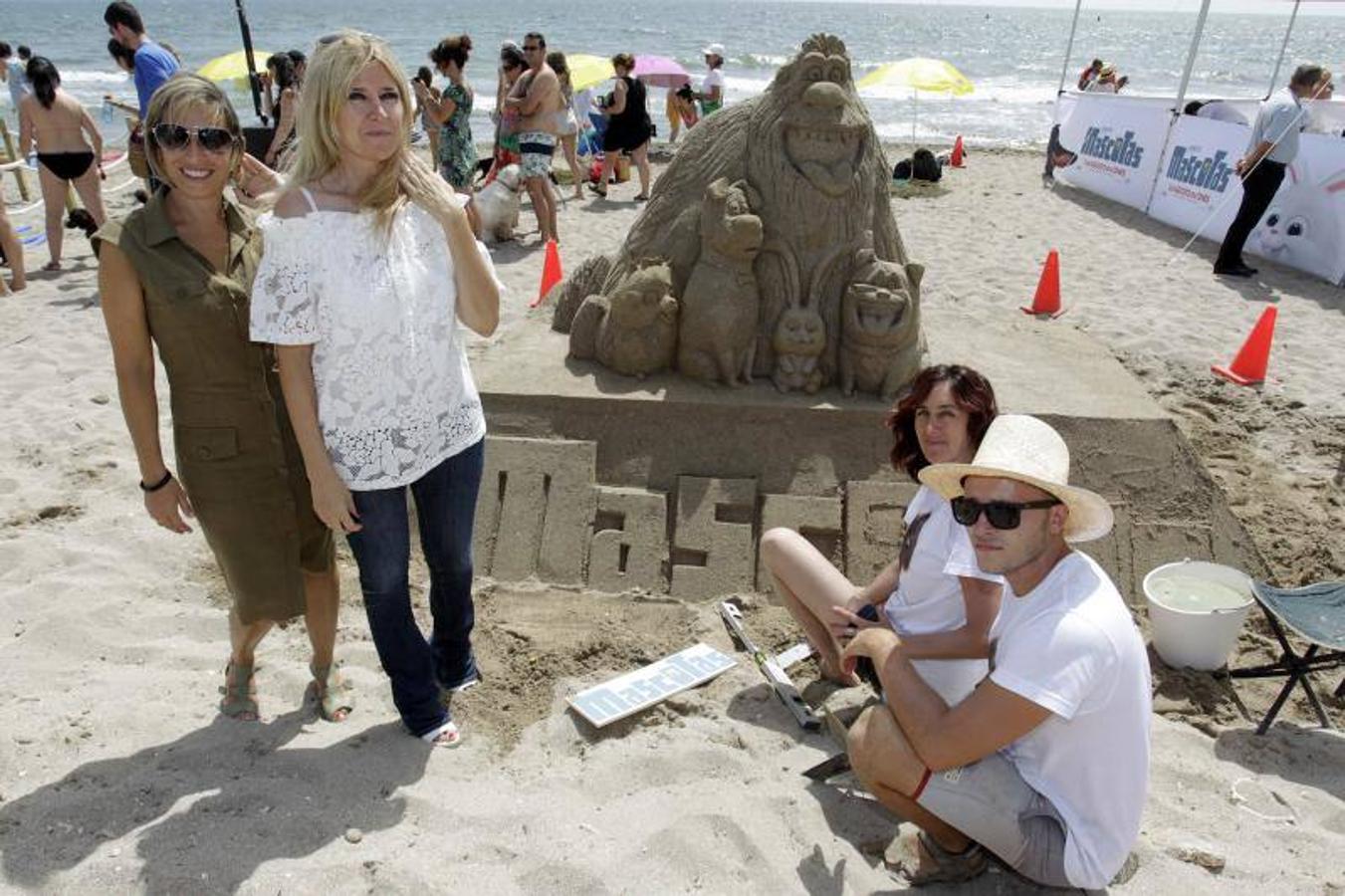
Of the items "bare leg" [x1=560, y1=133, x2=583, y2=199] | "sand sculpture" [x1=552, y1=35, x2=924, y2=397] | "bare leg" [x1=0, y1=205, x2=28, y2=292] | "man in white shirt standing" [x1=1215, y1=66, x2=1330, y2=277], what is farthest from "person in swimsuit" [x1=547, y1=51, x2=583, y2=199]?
"man in white shirt standing" [x1=1215, y1=66, x2=1330, y2=277]

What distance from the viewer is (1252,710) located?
10.9 ft

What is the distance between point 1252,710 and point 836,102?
2790mm

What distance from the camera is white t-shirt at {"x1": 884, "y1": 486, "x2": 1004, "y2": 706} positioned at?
2506 mm

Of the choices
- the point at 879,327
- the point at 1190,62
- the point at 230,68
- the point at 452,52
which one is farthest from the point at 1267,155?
the point at 230,68

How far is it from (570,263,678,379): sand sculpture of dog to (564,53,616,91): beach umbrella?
25.2ft

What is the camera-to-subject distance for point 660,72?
494 inches

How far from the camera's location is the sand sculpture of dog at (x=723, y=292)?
4020mm

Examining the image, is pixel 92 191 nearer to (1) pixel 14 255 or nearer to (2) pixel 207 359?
(1) pixel 14 255

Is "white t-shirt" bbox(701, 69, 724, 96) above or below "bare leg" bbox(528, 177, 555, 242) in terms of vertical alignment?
above

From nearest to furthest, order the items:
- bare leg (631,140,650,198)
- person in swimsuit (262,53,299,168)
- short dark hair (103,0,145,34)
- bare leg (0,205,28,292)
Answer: short dark hair (103,0,145,34)
bare leg (0,205,28,292)
person in swimsuit (262,53,299,168)
bare leg (631,140,650,198)

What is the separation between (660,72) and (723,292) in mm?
9452

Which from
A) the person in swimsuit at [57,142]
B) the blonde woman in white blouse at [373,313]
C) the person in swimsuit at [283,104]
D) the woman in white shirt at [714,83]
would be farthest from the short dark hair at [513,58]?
the blonde woman in white blouse at [373,313]

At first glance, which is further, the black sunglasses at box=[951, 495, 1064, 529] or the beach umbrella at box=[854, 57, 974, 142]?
the beach umbrella at box=[854, 57, 974, 142]

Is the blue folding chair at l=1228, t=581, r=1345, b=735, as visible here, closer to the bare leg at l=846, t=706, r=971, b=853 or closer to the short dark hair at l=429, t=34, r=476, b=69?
the bare leg at l=846, t=706, r=971, b=853
